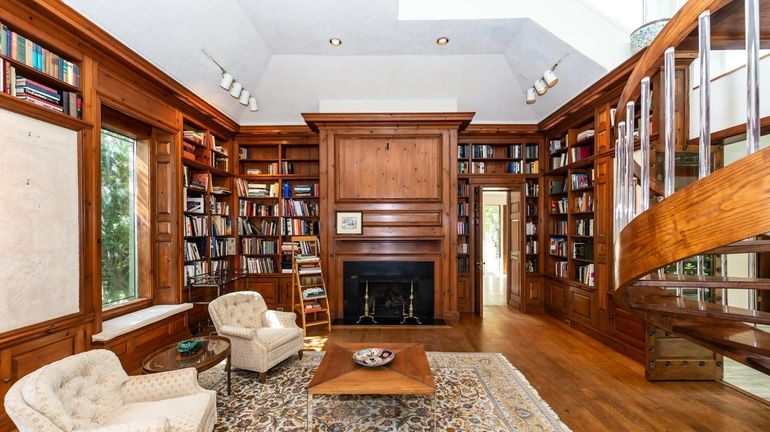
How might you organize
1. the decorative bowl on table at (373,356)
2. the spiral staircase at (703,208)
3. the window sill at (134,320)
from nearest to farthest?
1. the spiral staircase at (703,208)
2. the decorative bowl on table at (373,356)
3. the window sill at (134,320)

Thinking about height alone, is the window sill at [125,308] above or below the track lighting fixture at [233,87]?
below

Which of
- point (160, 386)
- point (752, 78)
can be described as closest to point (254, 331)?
point (160, 386)

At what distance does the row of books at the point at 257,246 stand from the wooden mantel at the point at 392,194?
117cm

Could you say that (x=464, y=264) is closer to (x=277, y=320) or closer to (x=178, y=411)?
(x=277, y=320)

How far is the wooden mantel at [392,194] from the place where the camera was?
5.19 meters

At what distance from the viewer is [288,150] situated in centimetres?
612

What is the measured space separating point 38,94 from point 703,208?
4063 mm

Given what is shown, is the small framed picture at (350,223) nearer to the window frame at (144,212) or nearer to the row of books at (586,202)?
the window frame at (144,212)

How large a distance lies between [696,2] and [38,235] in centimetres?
404

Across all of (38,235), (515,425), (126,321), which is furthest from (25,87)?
(515,425)

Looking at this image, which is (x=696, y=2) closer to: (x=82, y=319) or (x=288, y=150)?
(x=82, y=319)

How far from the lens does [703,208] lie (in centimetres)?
109

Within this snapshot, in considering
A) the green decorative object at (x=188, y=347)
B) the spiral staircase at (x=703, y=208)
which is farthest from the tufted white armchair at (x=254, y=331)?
the spiral staircase at (x=703, y=208)

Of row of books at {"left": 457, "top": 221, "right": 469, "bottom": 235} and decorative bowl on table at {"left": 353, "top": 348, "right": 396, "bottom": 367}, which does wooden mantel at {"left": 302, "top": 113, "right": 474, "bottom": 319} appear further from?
decorative bowl on table at {"left": 353, "top": 348, "right": 396, "bottom": 367}
